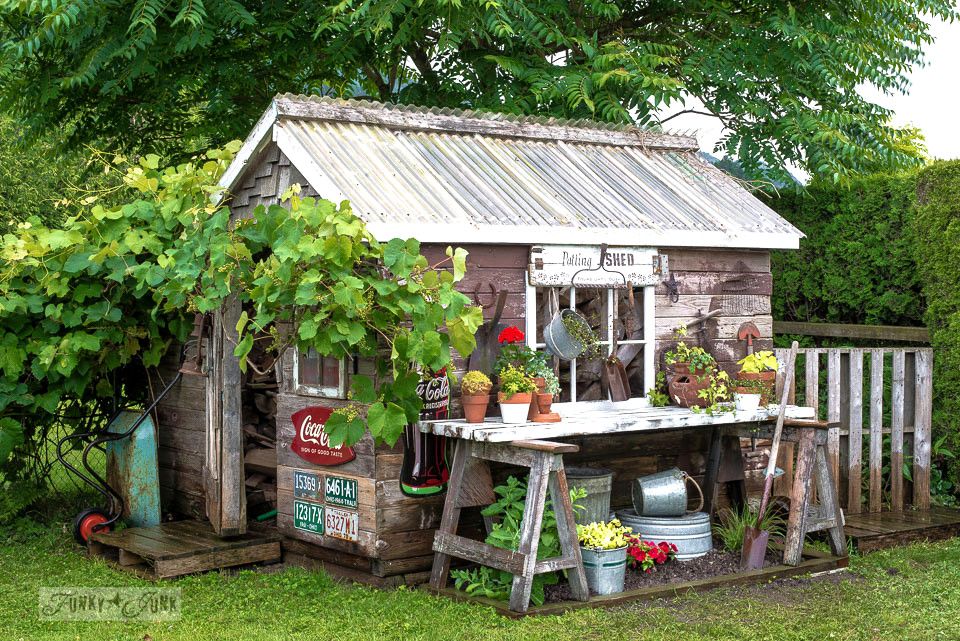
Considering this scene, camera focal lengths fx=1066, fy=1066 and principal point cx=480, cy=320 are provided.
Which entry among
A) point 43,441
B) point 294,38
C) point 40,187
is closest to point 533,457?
point 43,441

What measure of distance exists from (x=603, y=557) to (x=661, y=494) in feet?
3.63

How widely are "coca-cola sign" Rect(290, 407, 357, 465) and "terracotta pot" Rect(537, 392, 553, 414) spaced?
4.09 ft

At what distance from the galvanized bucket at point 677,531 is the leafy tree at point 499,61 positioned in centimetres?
390

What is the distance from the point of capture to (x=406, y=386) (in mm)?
6324

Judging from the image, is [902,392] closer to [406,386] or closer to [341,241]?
[406,386]

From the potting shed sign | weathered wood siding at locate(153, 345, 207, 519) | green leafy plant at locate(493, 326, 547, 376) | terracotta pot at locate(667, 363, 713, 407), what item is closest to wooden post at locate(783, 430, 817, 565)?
terracotta pot at locate(667, 363, 713, 407)

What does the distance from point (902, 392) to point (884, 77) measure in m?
4.37

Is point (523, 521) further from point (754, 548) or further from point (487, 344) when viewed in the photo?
point (754, 548)

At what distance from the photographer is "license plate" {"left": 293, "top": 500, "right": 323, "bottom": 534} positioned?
7281 mm

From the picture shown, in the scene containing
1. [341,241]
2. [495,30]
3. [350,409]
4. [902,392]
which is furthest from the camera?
[495,30]

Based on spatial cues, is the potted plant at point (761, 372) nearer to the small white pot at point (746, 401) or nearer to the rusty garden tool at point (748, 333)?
the small white pot at point (746, 401)

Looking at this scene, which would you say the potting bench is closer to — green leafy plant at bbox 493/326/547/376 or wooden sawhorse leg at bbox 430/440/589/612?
wooden sawhorse leg at bbox 430/440/589/612

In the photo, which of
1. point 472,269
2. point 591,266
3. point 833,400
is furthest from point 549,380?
point 833,400

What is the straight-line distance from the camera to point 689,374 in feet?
24.8
